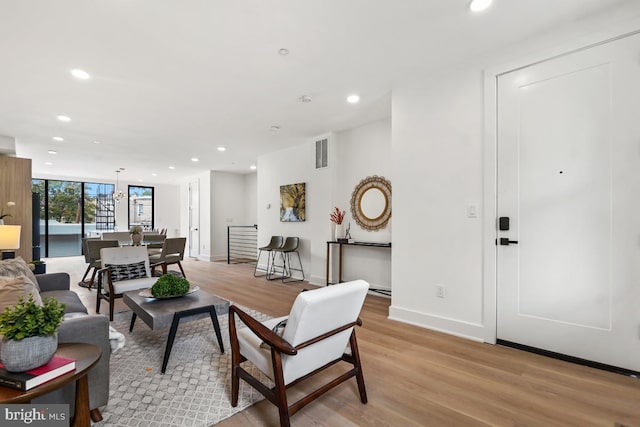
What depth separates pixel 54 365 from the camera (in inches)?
49.9

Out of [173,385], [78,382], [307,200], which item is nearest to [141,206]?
[307,200]

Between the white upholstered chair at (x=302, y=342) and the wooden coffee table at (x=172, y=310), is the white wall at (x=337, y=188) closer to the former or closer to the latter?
the wooden coffee table at (x=172, y=310)

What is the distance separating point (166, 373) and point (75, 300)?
130 centimetres

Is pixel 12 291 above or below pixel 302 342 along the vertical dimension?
above

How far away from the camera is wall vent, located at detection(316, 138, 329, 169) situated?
5.36 metres

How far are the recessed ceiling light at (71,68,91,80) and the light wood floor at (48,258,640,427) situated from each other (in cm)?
353

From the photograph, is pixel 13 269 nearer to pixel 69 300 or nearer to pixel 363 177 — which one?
pixel 69 300

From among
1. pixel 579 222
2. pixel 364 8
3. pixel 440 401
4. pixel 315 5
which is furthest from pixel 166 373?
pixel 579 222

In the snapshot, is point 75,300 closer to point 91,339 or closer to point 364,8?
point 91,339

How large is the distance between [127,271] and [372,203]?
357 centimetres

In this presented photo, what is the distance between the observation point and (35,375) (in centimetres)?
119

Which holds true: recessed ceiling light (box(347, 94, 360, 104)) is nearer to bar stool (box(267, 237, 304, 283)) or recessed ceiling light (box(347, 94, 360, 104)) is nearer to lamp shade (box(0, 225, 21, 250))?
bar stool (box(267, 237, 304, 283))

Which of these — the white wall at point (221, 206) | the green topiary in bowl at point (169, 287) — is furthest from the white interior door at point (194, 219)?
the green topiary in bowl at point (169, 287)

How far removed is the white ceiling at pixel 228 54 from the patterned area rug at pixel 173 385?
8.87 ft
